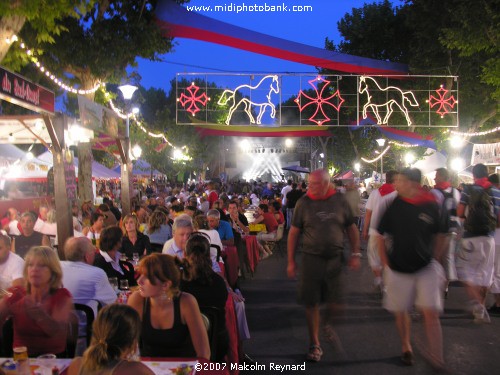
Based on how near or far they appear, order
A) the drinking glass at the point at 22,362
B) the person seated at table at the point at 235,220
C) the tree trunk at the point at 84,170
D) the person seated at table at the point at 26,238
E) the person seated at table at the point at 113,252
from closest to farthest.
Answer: the drinking glass at the point at 22,362, the person seated at table at the point at 113,252, the person seated at table at the point at 26,238, the person seated at table at the point at 235,220, the tree trunk at the point at 84,170

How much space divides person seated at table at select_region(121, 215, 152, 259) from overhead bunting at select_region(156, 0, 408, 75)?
7.74 m

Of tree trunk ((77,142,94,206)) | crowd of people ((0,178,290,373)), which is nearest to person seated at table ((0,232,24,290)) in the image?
crowd of people ((0,178,290,373))

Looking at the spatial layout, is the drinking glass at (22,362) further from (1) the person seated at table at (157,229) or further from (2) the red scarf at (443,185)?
(2) the red scarf at (443,185)

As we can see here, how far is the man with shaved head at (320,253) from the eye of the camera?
5285 millimetres

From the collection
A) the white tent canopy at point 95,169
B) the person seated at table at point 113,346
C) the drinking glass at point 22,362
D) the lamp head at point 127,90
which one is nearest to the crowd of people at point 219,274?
the person seated at table at point 113,346

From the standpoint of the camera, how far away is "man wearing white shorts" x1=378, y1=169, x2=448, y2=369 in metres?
4.75

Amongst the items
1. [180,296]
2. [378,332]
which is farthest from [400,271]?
[180,296]

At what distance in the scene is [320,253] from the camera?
529cm

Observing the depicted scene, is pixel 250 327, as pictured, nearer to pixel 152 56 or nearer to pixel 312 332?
pixel 312 332

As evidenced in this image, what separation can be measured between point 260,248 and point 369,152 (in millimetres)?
35849

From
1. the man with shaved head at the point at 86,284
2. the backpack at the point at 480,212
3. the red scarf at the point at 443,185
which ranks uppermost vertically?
the red scarf at the point at 443,185

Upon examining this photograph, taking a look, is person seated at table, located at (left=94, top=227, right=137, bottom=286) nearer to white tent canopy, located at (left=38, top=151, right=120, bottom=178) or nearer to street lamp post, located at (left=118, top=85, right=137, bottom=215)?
street lamp post, located at (left=118, top=85, right=137, bottom=215)

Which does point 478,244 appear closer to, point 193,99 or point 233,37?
point 233,37

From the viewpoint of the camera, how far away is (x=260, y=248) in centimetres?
1198
